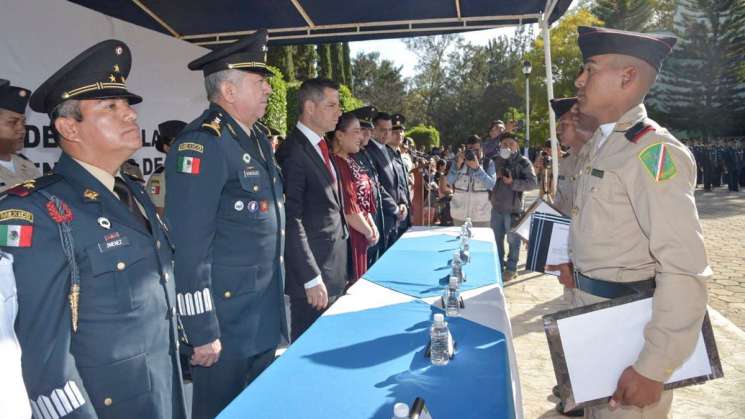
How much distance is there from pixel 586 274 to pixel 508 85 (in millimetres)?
47306

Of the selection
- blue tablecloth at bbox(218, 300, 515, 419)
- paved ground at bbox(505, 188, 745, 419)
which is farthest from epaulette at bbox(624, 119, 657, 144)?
paved ground at bbox(505, 188, 745, 419)

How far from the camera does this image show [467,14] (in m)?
5.53

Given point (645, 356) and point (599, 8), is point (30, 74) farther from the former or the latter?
point (599, 8)

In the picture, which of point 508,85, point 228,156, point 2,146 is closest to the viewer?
point 228,156

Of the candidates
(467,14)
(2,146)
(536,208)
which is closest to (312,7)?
(467,14)

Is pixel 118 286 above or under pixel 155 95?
under

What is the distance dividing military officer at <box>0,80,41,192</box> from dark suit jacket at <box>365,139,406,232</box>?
362cm

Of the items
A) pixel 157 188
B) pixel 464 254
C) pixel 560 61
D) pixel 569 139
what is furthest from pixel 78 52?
pixel 560 61

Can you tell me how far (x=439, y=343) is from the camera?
1970 mm

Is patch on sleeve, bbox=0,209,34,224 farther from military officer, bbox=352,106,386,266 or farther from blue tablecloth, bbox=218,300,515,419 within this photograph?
military officer, bbox=352,106,386,266

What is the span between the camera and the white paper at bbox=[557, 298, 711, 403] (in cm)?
162

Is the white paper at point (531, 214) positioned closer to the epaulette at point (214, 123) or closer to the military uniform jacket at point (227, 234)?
the military uniform jacket at point (227, 234)

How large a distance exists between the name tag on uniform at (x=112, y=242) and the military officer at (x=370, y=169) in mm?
3697

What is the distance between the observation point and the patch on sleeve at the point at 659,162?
163 cm
